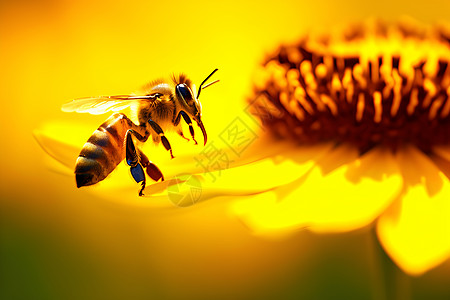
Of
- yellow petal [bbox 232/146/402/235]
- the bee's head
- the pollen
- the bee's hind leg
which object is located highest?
the bee's head

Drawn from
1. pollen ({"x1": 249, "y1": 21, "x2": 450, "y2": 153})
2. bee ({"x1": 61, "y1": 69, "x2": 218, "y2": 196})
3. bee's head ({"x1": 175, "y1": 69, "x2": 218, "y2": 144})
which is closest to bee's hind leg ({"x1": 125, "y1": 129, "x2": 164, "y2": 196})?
bee ({"x1": 61, "y1": 69, "x2": 218, "y2": 196})

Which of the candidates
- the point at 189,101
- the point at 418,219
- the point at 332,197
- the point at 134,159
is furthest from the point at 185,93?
the point at 418,219

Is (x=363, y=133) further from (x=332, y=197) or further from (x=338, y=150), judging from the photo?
(x=332, y=197)

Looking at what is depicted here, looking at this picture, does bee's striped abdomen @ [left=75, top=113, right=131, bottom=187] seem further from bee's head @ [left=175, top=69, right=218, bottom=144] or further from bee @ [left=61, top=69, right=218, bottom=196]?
bee's head @ [left=175, top=69, right=218, bottom=144]

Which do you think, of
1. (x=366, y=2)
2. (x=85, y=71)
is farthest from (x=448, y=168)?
(x=366, y=2)

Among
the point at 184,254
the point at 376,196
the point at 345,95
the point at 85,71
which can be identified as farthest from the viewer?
the point at 85,71

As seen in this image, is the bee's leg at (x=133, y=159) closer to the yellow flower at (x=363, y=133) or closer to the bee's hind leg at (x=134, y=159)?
the bee's hind leg at (x=134, y=159)

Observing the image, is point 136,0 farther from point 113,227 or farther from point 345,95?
point 345,95
